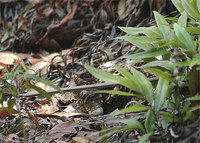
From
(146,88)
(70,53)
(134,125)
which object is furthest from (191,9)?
(70,53)

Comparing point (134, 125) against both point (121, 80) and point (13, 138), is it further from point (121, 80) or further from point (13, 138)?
point (13, 138)

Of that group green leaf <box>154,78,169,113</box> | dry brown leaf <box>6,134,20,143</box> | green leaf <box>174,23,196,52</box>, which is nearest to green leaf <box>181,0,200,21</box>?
A: green leaf <box>174,23,196,52</box>

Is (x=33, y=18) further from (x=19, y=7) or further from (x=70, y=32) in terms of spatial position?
(x=19, y=7)

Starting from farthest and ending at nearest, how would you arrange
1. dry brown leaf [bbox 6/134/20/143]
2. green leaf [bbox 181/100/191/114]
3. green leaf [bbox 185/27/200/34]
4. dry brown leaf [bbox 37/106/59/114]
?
dry brown leaf [bbox 37/106/59/114]
dry brown leaf [bbox 6/134/20/143]
green leaf [bbox 185/27/200/34]
green leaf [bbox 181/100/191/114]

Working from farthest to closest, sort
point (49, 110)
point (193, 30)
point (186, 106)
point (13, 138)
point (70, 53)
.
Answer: point (70, 53) < point (49, 110) < point (13, 138) < point (193, 30) < point (186, 106)

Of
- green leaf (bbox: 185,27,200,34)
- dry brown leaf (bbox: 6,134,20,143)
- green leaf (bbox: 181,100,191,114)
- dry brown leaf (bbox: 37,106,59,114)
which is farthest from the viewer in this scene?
dry brown leaf (bbox: 37,106,59,114)

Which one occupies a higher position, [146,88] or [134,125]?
[146,88]

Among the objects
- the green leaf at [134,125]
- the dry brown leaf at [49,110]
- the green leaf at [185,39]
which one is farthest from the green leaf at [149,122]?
the dry brown leaf at [49,110]

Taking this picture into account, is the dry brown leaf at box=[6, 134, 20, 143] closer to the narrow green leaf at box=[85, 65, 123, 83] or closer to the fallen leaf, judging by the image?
the fallen leaf

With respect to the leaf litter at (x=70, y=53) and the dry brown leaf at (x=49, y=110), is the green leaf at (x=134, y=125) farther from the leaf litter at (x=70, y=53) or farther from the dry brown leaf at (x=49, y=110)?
the dry brown leaf at (x=49, y=110)

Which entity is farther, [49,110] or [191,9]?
[49,110]

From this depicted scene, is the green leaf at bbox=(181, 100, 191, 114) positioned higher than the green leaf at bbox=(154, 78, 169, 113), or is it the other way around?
the green leaf at bbox=(154, 78, 169, 113)

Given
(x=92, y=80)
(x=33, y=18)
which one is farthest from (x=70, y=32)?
(x=92, y=80)

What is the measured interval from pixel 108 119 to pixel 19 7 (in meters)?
3.28
